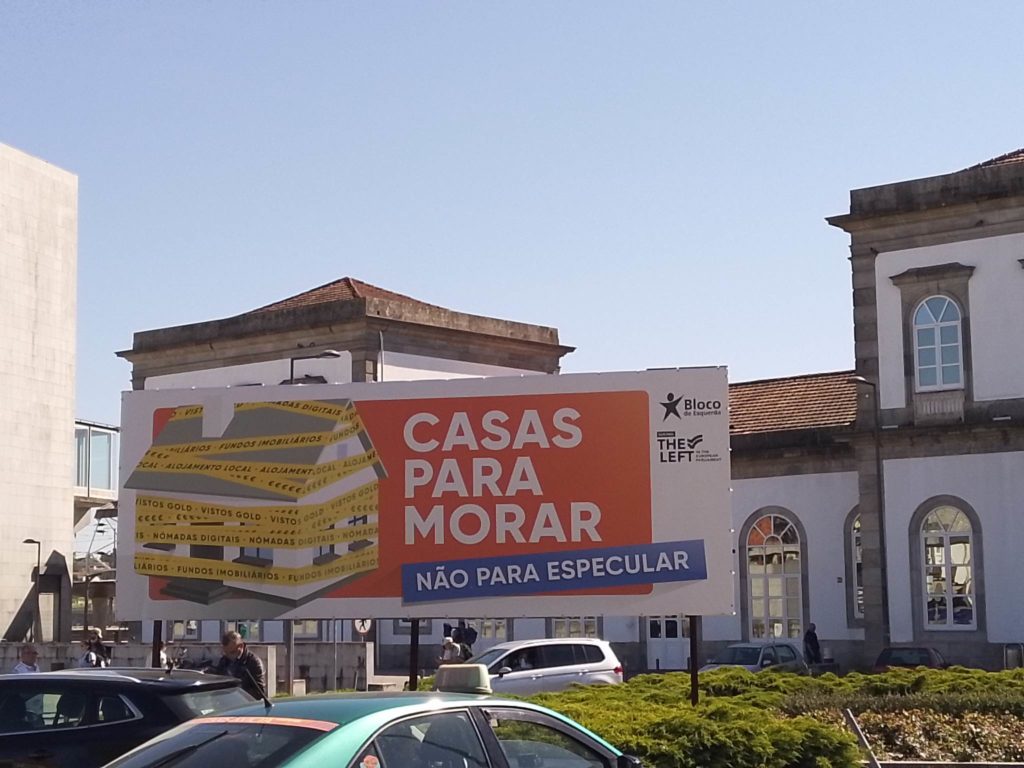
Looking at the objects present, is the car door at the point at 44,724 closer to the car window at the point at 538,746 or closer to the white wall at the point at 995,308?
the car window at the point at 538,746

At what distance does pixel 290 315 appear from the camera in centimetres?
5012

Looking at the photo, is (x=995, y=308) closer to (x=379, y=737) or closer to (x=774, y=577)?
(x=774, y=577)

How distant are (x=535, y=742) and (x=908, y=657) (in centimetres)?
2656

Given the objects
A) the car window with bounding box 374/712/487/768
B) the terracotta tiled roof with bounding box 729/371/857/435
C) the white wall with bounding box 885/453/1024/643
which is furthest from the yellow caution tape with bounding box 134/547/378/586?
the terracotta tiled roof with bounding box 729/371/857/435

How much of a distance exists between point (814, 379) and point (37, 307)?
24.2 metres

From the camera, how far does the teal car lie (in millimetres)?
7426

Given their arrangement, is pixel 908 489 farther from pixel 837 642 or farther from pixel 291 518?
pixel 291 518

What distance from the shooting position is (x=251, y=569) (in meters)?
19.7

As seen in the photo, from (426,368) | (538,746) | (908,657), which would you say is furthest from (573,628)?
(538,746)

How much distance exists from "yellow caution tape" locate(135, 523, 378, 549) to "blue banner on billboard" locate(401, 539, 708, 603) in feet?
2.53

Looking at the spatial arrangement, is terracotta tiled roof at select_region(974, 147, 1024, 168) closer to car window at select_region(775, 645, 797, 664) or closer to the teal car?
car window at select_region(775, 645, 797, 664)

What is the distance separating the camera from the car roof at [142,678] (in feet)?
39.2

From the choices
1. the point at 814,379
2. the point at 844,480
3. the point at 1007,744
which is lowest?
the point at 1007,744

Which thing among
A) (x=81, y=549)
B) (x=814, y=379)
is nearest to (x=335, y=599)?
(x=814, y=379)
